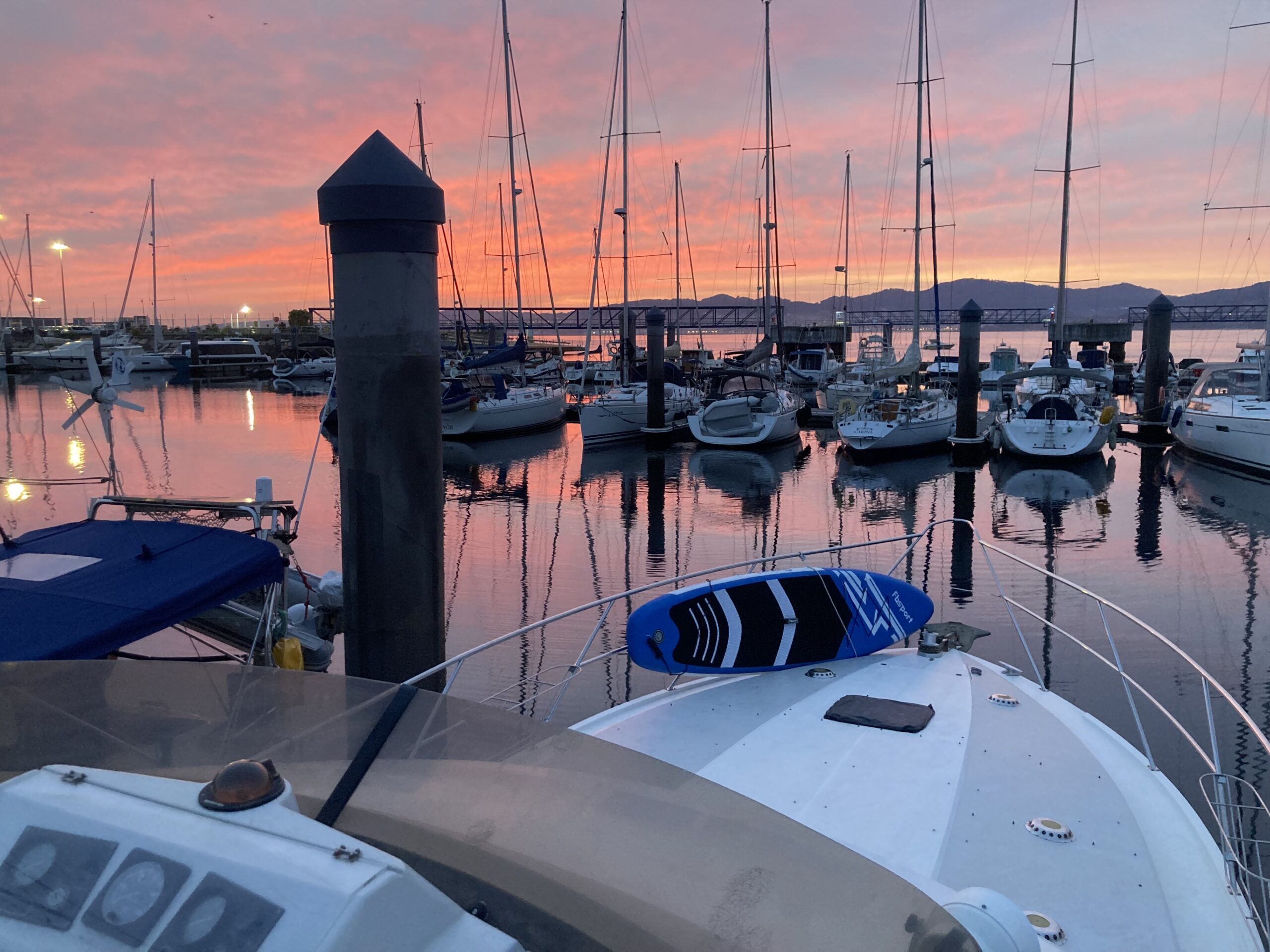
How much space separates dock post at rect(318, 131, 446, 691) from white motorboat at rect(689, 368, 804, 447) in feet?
83.1

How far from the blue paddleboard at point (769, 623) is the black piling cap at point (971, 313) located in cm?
2239

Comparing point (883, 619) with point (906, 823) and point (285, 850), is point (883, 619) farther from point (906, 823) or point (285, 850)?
point (285, 850)

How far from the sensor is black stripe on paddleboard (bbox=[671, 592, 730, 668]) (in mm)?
6516

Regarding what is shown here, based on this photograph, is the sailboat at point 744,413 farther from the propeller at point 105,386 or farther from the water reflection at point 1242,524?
the propeller at point 105,386

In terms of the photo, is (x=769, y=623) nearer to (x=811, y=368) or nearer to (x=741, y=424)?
(x=741, y=424)

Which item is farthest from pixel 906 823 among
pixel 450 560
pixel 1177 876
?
pixel 450 560

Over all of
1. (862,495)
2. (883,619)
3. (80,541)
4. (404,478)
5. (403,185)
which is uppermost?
(403,185)

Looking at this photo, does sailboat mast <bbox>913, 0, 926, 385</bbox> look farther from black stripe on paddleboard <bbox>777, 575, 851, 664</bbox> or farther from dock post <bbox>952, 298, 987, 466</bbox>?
black stripe on paddleboard <bbox>777, 575, 851, 664</bbox>

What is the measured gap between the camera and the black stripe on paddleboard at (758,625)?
674cm

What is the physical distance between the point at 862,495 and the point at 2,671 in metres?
21.4

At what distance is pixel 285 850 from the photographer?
1942mm

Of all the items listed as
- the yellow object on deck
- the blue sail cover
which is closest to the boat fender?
the yellow object on deck

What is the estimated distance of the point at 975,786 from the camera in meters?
5.25

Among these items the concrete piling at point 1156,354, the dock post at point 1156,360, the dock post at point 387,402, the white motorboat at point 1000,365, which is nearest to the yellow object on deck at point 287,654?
the dock post at point 387,402
